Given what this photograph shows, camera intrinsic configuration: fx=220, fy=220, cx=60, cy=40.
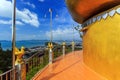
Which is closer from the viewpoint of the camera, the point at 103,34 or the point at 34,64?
the point at 103,34

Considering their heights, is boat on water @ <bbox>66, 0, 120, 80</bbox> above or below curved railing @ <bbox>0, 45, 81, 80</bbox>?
above

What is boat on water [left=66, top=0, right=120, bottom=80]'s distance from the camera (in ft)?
12.9

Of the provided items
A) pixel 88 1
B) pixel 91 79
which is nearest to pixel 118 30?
pixel 88 1

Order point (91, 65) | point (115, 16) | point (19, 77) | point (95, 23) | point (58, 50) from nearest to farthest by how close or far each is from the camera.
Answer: point (19, 77) → point (115, 16) → point (95, 23) → point (91, 65) → point (58, 50)

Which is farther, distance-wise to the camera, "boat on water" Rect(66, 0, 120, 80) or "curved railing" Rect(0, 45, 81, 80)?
"boat on water" Rect(66, 0, 120, 80)

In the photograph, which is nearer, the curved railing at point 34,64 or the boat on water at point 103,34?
the curved railing at point 34,64

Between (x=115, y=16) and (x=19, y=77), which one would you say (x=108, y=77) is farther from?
(x=19, y=77)

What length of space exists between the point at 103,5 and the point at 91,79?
1517mm

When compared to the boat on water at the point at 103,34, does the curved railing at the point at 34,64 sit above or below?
below

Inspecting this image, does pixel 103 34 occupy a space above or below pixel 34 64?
above

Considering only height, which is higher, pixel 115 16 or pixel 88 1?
pixel 88 1

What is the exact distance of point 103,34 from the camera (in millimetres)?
4375

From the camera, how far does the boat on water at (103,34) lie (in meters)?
3.92

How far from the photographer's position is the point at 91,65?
17.3 feet
